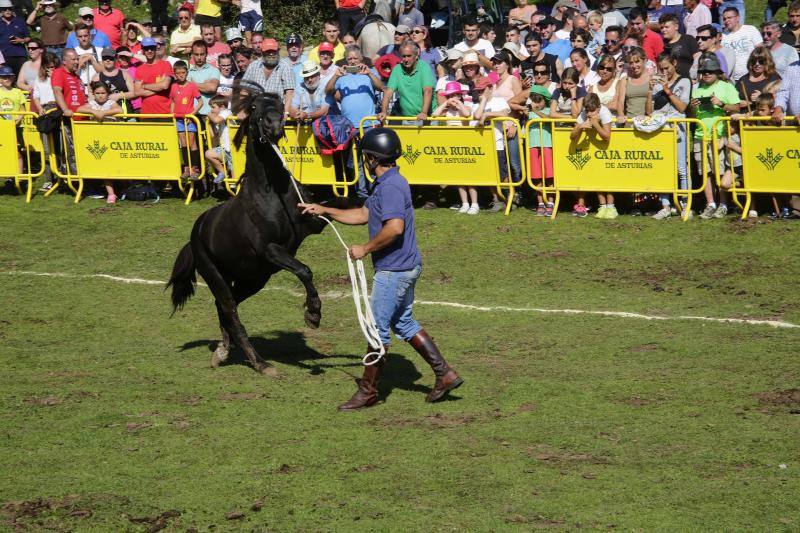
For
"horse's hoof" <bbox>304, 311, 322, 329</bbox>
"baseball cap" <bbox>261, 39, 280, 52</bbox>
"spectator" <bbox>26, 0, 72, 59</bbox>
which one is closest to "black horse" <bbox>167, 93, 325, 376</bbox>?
"horse's hoof" <bbox>304, 311, 322, 329</bbox>

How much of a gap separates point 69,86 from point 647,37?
9.53 metres

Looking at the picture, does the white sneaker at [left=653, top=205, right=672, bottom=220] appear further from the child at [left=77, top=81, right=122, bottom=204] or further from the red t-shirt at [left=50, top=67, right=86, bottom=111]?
the red t-shirt at [left=50, top=67, right=86, bottom=111]

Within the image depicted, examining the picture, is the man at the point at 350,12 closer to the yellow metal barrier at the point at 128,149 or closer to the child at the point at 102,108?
the yellow metal barrier at the point at 128,149

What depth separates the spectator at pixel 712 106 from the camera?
15.0 m

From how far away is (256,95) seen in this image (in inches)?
381

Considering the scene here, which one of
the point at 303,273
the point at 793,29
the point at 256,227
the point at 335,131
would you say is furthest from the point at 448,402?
the point at 793,29

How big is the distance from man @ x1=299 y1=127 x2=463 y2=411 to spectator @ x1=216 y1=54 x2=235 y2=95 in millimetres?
9488

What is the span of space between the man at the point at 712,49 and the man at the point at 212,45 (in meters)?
7.89

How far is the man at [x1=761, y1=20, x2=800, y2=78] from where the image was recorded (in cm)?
1580

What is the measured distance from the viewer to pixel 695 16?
1784cm

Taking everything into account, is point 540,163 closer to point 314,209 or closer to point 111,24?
point 314,209

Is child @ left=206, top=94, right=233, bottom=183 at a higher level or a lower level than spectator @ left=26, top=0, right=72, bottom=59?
lower

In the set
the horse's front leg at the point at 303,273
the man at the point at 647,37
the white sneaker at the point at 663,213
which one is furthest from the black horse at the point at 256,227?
the man at the point at 647,37

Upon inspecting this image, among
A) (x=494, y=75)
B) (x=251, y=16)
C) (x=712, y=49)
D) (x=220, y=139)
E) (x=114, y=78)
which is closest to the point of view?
(x=712, y=49)
